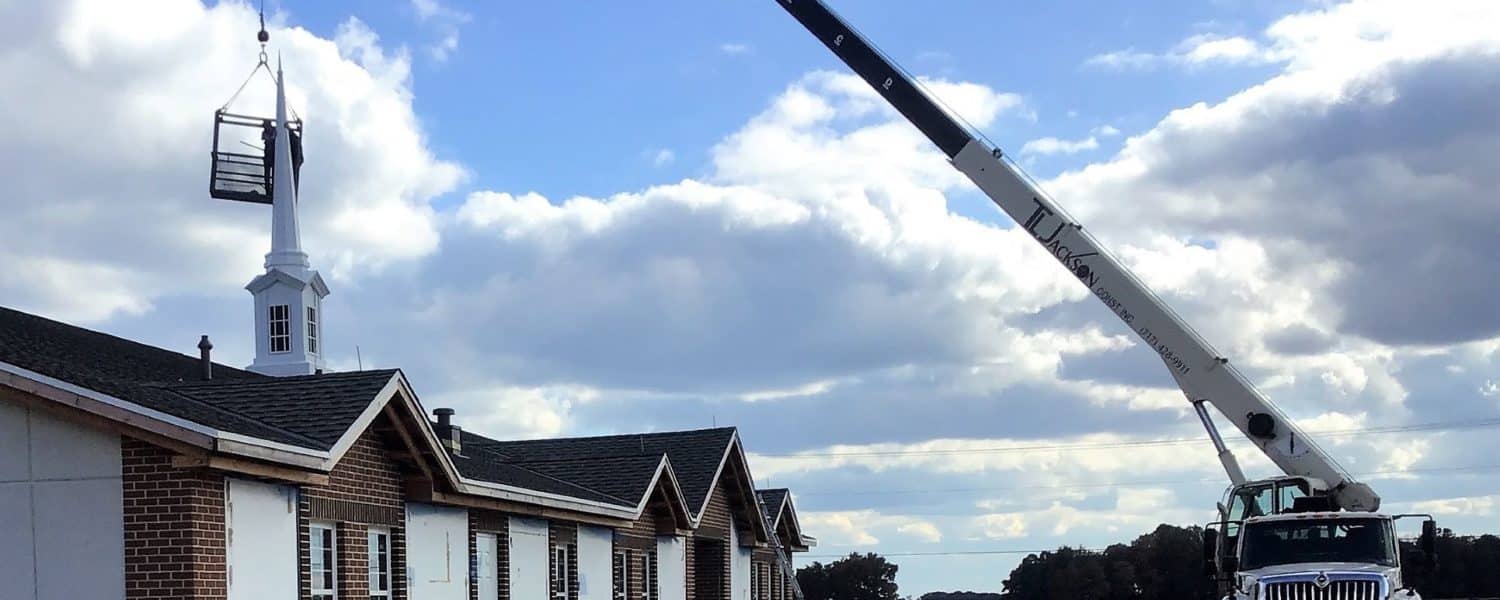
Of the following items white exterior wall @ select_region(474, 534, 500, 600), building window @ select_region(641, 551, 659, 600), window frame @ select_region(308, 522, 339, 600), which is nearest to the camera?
window frame @ select_region(308, 522, 339, 600)

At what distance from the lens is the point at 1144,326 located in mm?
24109

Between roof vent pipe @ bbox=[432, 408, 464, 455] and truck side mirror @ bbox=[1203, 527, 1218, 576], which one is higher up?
roof vent pipe @ bbox=[432, 408, 464, 455]

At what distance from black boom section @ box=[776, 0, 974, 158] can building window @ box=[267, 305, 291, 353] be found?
41.7 ft

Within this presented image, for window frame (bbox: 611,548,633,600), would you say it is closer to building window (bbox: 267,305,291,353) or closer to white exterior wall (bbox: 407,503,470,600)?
white exterior wall (bbox: 407,503,470,600)

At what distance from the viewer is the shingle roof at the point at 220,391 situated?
1528 centimetres

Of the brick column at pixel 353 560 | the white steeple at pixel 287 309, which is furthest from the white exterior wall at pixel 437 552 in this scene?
the white steeple at pixel 287 309

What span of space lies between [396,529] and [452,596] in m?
2.04

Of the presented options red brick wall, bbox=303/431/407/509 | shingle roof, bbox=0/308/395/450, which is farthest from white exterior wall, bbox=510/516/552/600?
shingle roof, bbox=0/308/395/450

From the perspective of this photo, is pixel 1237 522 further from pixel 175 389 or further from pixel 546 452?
pixel 546 452

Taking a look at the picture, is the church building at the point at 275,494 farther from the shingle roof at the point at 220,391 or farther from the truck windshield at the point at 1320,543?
the truck windshield at the point at 1320,543

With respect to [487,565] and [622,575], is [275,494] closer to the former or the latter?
[487,565]

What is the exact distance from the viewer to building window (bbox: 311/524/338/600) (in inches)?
690

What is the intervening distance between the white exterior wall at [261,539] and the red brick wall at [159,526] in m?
0.69

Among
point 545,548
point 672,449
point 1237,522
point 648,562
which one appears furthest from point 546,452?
point 1237,522
